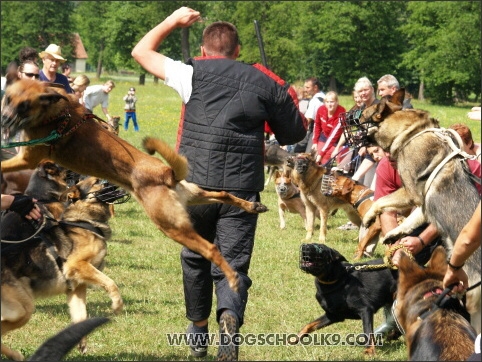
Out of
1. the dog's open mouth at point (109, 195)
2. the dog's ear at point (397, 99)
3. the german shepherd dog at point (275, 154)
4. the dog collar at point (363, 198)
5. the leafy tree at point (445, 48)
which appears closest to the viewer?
the dog's ear at point (397, 99)

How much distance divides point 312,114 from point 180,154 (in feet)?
33.1

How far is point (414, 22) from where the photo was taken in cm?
6925

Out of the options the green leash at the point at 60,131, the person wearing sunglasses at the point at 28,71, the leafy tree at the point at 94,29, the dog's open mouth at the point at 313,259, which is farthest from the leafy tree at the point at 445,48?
the green leash at the point at 60,131

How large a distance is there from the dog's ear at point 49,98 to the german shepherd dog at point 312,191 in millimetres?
7714

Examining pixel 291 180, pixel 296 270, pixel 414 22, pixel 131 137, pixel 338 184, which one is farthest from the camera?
pixel 414 22

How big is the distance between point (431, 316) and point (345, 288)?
235 centimetres

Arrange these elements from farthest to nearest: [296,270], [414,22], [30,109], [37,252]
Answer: [414,22], [296,270], [37,252], [30,109]

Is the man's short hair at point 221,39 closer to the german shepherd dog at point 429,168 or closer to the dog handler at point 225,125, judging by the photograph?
the dog handler at point 225,125

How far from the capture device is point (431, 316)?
4406 millimetres

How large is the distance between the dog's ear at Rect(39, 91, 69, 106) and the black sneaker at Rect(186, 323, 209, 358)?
2.20 meters

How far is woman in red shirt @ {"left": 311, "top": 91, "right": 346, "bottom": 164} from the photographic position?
529 inches

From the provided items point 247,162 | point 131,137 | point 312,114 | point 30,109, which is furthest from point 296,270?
point 131,137

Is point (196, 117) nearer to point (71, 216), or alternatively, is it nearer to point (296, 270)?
point (71, 216)

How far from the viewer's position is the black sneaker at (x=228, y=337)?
542 cm
